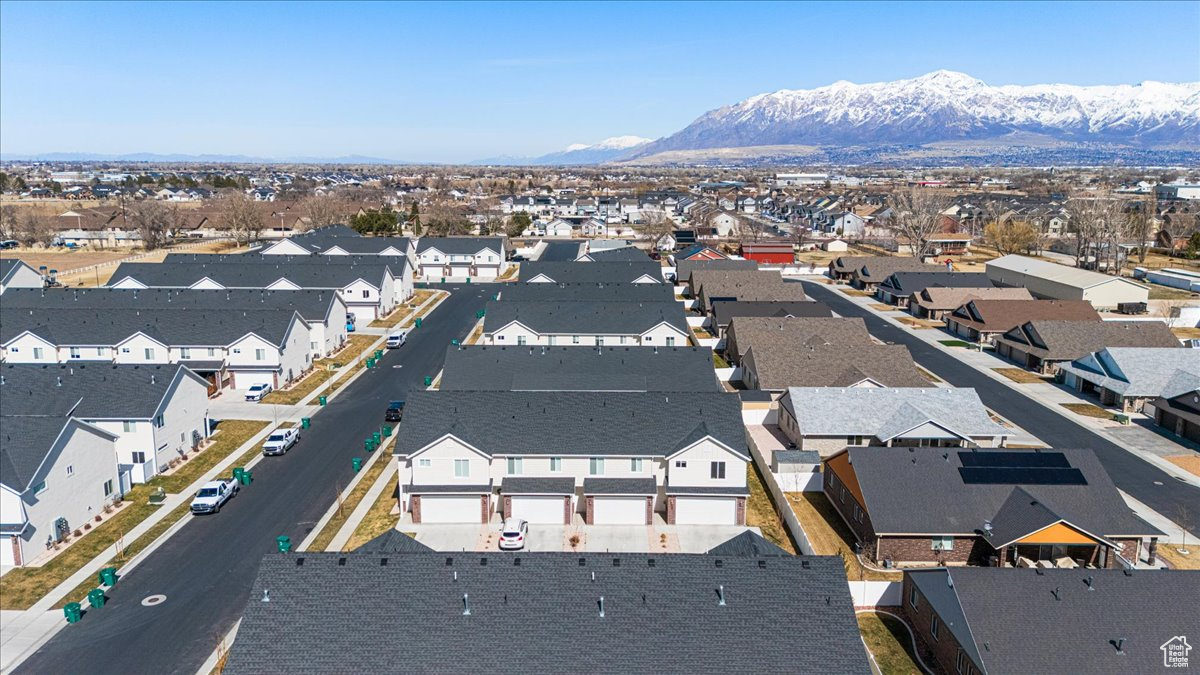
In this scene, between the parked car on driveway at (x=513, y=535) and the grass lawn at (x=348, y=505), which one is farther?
the grass lawn at (x=348, y=505)

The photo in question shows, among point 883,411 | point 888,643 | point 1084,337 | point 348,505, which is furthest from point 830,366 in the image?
point 348,505

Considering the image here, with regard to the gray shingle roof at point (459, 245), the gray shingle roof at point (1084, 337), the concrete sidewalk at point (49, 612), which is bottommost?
the concrete sidewalk at point (49, 612)

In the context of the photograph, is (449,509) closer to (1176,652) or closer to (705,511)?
(705,511)

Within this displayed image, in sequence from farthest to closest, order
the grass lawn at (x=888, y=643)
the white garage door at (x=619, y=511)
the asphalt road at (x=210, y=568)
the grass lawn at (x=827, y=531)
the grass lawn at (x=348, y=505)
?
the white garage door at (x=619, y=511), the grass lawn at (x=348, y=505), the grass lawn at (x=827, y=531), the asphalt road at (x=210, y=568), the grass lawn at (x=888, y=643)

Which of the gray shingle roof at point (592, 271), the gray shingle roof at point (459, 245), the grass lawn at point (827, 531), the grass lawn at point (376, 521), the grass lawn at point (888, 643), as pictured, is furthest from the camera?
the gray shingle roof at point (459, 245)

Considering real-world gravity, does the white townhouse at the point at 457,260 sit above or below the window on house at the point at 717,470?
above

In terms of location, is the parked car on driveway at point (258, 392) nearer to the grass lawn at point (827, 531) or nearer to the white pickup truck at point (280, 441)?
the white pickup truck at point (280, 441)

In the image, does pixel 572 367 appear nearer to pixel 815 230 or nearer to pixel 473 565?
pixel 473 565

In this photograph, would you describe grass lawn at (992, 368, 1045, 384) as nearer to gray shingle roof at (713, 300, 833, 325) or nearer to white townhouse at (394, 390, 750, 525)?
gray shingle roof at (713, 300, 833, 325)

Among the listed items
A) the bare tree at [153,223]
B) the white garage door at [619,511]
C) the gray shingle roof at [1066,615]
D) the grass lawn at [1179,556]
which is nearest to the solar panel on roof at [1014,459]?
the grass lawn at [1179,556]
